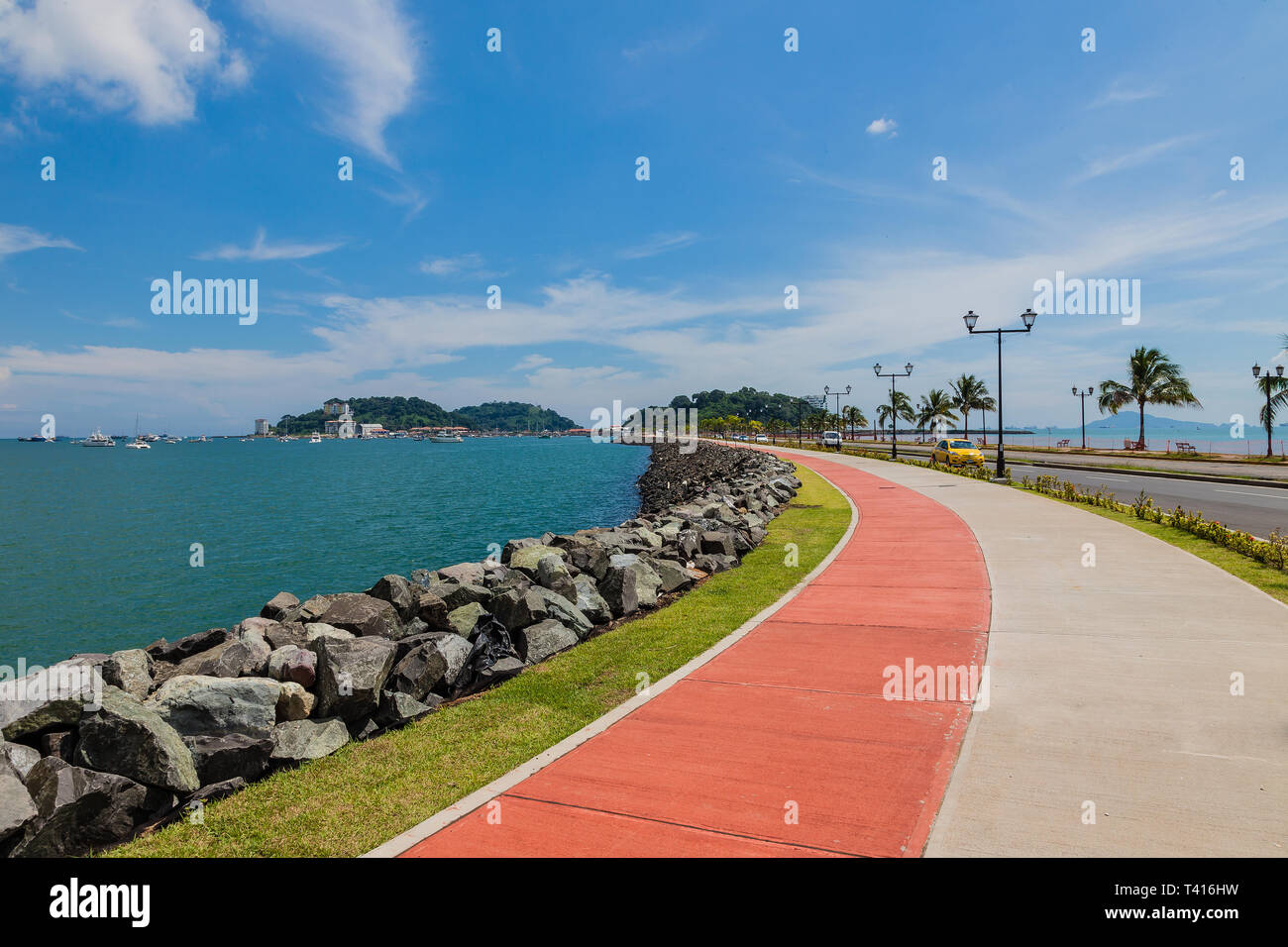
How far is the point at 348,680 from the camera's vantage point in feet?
20.0

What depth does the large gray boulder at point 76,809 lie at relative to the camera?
4145 millimetres

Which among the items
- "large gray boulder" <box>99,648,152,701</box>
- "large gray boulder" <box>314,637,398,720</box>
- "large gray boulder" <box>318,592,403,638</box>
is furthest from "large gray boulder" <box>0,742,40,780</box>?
"large gray boulder" <box>318,592,403,638</box>

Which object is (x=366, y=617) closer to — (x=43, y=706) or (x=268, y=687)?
(x=268, y=687)

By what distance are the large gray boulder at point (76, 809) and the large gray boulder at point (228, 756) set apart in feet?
1.36

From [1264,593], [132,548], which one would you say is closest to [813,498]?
[1264,593]

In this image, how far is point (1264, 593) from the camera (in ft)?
28.0

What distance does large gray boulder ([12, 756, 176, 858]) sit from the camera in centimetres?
414

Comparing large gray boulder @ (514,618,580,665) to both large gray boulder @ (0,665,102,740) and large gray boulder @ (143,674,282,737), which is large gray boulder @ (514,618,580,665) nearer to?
large gray boulder @ (143,674,282,737)

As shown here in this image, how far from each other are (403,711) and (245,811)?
1754 mm

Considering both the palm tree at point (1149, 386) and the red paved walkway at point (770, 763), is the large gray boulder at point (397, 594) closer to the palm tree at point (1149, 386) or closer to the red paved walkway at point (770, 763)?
the red paved walkway at point (770, 763)

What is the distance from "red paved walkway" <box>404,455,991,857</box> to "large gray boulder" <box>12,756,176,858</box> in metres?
2.34

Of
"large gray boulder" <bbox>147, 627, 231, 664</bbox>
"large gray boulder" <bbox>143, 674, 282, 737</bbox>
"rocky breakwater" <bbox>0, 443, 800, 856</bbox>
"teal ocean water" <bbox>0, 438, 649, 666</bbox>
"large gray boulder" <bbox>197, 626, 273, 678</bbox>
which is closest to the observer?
"rocky breakwater" <bbox>0, 443, 800, 856</bbox>

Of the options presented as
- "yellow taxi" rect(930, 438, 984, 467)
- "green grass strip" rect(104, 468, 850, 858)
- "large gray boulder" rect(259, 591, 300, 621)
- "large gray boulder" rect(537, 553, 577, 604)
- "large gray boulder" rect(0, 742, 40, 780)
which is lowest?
"large gray boulder" rect(259, 591, 300, 621)

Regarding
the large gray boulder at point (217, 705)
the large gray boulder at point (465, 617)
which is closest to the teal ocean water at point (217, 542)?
the large gray boulder at point (465, 617)
